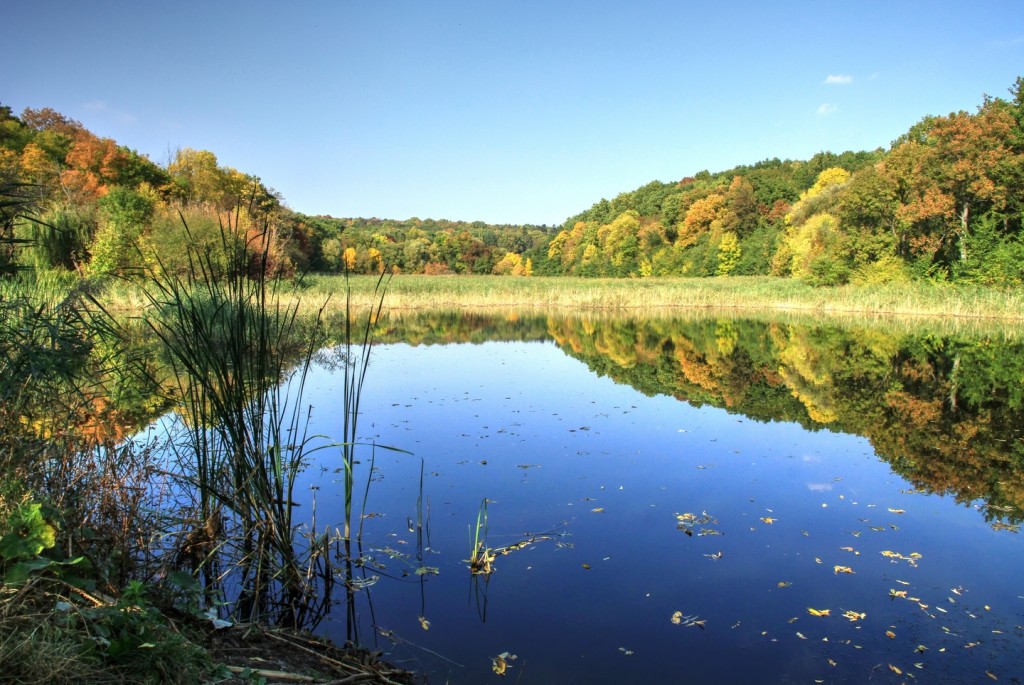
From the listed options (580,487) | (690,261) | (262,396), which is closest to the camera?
(262,396)

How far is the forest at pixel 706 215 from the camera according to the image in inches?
367

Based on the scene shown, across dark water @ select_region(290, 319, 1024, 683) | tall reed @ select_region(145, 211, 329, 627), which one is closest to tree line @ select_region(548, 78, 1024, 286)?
dark water @ select_region(290, 319, 1024, 683)

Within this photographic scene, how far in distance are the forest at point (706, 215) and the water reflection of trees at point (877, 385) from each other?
597 centimetres

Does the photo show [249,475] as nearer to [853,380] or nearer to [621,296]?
[853,380]

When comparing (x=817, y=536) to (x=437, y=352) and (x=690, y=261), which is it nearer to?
(x=437, y=352)

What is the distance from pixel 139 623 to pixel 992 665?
12.3ft

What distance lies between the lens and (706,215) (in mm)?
57219

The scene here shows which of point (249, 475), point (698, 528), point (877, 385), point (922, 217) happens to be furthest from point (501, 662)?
point (922, 217)

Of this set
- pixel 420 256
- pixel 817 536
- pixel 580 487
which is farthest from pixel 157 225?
pixel 420 256

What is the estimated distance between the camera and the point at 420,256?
7369 centimetres

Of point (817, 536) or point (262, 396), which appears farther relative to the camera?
point (817, 536)

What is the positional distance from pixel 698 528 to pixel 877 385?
762 centimetres

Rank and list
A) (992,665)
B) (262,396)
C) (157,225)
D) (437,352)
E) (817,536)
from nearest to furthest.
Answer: (992,665) < (262,396) < (817,536) < (437,352) < (157,225)

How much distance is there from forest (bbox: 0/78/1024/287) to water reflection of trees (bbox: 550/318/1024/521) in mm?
5970
